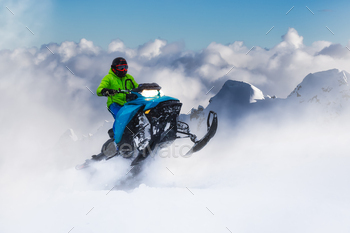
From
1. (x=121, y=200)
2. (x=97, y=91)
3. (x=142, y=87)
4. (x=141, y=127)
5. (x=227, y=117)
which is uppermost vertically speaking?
(x=227, y=117)

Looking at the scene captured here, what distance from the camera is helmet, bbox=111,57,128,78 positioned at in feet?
19.0

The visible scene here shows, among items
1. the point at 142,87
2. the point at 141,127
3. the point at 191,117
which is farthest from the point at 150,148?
the point at 191,117

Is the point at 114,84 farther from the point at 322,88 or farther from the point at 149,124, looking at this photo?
the point at 322,88

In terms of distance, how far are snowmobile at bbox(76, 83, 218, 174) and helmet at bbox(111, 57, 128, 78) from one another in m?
0.98

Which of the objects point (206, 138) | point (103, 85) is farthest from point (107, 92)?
point (206, 138)

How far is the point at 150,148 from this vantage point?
15.7 feet

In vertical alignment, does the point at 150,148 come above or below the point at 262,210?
above

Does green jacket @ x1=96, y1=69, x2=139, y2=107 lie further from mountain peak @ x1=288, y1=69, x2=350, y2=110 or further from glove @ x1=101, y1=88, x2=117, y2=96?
mountain peak @ x1=288, y1=69, x2=350, y2=110

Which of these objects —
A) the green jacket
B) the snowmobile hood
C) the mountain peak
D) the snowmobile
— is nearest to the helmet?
the green jacket

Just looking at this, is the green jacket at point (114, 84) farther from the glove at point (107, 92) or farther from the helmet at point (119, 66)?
the glove at point (107, 92)

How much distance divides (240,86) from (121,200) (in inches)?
2674

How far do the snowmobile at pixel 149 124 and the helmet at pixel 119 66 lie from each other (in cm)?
98

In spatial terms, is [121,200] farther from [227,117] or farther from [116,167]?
[227,117]

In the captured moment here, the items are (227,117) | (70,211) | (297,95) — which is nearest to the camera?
(70,211)
